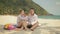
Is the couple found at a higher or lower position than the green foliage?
lower

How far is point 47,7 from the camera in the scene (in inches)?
135

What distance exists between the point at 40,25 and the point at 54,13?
1.23 feet

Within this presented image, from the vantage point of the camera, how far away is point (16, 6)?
3.45 m

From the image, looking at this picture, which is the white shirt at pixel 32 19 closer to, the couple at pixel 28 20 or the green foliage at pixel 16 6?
the couple at pixel 28 20

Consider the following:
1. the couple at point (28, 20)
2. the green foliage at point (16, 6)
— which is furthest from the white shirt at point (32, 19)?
the green foliage at point (16, 6)

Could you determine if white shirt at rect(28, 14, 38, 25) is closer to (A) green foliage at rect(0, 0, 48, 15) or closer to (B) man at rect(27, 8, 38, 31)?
(B) man at rect(27, 8, 38, 31)

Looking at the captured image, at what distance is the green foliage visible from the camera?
343cm

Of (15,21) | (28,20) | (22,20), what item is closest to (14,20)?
(15,21)

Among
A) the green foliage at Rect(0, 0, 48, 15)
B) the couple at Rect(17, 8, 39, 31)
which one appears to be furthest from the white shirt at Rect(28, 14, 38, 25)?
the green foliage at Rect(0, 0, 48, 15)

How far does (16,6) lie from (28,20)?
0.38 m

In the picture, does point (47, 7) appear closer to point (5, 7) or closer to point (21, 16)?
point (21, 16)

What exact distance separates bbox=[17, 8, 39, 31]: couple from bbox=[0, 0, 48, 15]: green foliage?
0.08 m

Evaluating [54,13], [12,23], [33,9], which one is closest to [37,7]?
[33,9]

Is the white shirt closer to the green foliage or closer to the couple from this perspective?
the couple
